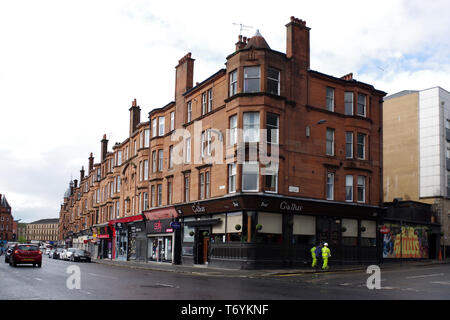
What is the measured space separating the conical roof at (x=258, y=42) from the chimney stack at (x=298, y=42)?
2.51 metres

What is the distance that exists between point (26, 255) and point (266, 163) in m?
16.6

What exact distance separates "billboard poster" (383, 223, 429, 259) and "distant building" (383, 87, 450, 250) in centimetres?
328

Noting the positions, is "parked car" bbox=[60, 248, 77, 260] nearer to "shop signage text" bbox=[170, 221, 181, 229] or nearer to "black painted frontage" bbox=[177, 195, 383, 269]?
"shop signage text" bbox=[170, 221, 181, 229]

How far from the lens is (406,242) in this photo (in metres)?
42.6

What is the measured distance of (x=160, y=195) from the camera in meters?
45.2

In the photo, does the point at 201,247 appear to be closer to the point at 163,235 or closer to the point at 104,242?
the point at 163,235

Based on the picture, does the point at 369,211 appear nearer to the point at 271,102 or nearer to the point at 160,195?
the point at 271,102

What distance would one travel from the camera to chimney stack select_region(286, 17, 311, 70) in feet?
116

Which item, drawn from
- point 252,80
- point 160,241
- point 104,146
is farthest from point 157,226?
point 104,146

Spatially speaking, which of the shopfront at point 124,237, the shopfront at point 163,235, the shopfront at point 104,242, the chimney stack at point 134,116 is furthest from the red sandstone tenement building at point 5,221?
the shopfront at point 163,235

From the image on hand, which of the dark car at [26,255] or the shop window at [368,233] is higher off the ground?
the shop window at [368,233]

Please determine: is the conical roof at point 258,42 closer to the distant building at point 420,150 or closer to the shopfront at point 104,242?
the distant building at point 420,150

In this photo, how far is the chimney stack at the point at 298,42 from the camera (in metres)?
35.5
